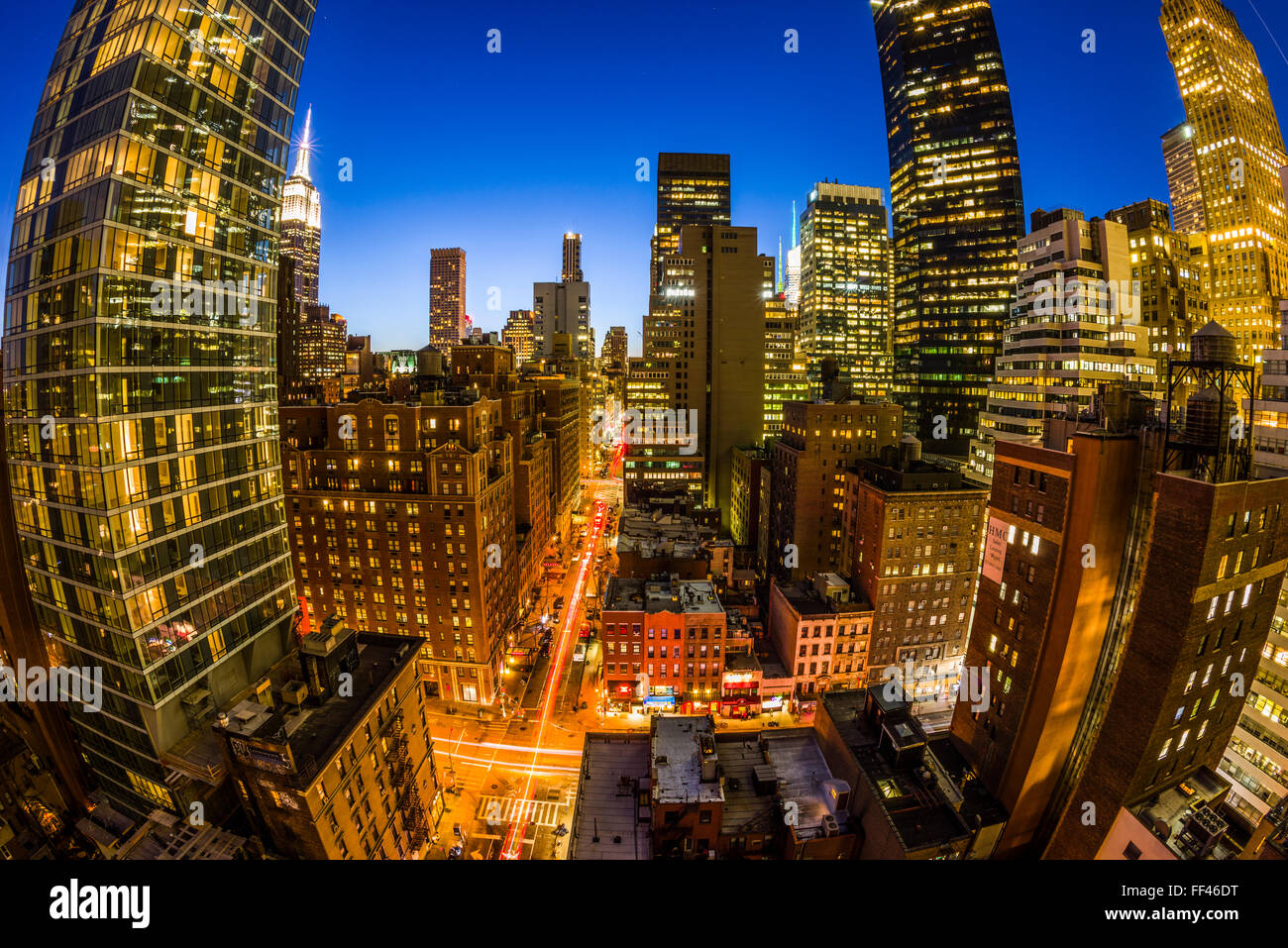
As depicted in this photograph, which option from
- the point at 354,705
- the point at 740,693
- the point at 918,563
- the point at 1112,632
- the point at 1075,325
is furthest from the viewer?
the point at 1075,325

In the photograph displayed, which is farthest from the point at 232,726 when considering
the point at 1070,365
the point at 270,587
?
the point at 1070,365

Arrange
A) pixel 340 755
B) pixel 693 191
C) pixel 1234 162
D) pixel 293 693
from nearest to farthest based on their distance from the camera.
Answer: pixel 340 755 < pixel 293 693 < pixel 1234 162 < pixel 693 191

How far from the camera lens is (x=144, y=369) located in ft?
84.4

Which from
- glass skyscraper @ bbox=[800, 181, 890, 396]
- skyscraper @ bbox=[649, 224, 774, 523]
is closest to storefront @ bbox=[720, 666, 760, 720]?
skyscraper @ bbox=[649, 224, 774, 523]

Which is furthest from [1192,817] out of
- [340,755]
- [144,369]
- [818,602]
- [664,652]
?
[144,369]

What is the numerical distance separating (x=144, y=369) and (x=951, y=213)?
12657cm

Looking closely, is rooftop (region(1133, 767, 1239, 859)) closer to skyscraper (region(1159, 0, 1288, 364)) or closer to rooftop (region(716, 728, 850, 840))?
rooftop (region(716, 728, 850, 840))

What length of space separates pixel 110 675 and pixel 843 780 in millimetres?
39170

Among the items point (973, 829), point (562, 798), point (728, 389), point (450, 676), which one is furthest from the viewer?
point (728, 389)

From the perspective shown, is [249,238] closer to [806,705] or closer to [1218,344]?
[1218,344]

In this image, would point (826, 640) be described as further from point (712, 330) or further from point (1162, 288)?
point (712, 330)

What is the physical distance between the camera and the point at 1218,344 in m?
22.9

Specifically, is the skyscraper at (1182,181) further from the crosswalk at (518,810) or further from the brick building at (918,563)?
the crosswalk at (518,810)

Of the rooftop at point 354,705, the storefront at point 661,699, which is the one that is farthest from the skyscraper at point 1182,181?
the rooftop at point 354,705
